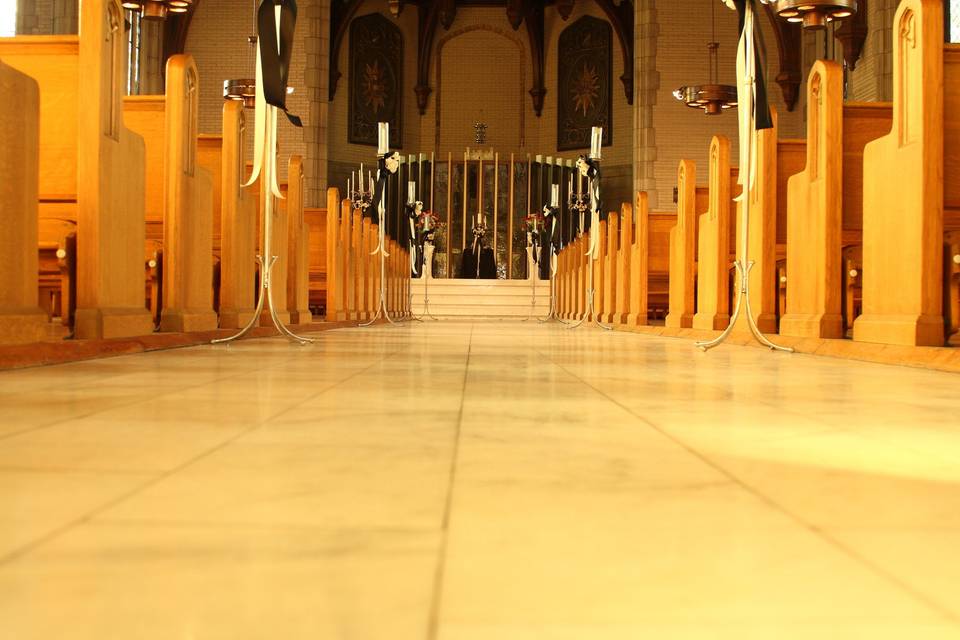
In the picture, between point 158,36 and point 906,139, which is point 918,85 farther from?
point 158,36

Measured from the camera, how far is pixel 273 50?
149 inches

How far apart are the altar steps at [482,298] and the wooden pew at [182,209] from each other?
11.0m

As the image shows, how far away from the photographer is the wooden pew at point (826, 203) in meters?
3.84

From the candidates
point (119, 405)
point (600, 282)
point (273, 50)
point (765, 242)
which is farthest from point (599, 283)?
point (119, 405)

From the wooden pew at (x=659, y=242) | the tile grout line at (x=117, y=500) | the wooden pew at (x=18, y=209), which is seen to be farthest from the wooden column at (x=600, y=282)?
the tile grout line at (x=117, y=500)

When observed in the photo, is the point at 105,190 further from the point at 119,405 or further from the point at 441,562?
the point at 441,562

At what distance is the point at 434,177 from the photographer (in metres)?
19.3

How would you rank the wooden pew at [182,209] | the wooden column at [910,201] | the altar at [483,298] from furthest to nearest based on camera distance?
the altar at [483,298]
the wooden pew at [182,209]
the wooden column at [910,201]

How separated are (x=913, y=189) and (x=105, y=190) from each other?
8.63ft

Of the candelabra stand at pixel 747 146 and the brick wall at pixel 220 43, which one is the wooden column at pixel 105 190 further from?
the brick wall at pixel 220 43

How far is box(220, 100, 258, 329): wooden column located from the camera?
4.71 meters

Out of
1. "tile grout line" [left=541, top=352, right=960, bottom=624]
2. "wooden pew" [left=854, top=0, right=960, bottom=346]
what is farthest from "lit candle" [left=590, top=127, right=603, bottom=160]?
"tile grout line" [left=541, top=352, right=960, bottom=624]

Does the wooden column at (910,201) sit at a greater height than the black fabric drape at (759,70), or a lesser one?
lesser

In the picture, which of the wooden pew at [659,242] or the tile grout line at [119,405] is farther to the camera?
the wooden pew at [659,242]
